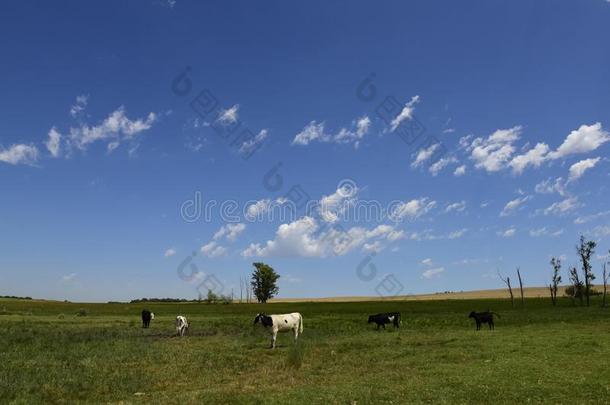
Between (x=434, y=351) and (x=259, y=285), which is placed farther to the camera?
(x=259, y=285)

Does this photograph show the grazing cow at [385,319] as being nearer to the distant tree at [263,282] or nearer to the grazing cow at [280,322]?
the grazing cow at [280,322]

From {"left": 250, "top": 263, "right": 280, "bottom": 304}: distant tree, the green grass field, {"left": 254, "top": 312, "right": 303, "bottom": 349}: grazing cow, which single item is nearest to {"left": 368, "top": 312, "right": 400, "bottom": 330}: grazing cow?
the green grass field

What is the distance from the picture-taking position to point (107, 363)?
886 inches

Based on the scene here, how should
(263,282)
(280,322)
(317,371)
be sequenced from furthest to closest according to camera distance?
(263,282)
(280,322)
(317,371)

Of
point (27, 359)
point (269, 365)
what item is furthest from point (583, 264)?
point (27, 359)

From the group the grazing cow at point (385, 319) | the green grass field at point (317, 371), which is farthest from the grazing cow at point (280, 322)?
the grazing cow at point (385, 319)

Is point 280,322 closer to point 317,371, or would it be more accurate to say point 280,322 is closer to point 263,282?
point 317,371

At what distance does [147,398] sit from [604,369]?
1639 centimetres

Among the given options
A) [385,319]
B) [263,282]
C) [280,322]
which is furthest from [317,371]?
[263,282]

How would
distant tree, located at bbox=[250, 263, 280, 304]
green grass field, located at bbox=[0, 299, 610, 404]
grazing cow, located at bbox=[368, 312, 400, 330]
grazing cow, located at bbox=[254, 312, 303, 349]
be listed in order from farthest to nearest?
distant tree, located at bbox=[250, 263, 280, 304] < grazing cow, located at bbox=[368, 312, 400, 330] < grazing cow, located at bbox=[254, 312, 303, 349] < green grass field, located at bbox=[0, 299, 610, 404]

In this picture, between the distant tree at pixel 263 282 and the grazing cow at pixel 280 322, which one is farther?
the distant tree at pixel 263 282

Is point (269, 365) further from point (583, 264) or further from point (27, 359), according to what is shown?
point (583, 264)

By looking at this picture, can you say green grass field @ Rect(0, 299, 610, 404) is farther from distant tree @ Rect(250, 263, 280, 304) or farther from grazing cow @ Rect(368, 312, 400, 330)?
distant tree @ Rect(250, 263, 280, 304)

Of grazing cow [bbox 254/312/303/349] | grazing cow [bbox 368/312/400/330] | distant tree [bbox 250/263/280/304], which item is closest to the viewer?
grazing cow [bbox 254/312/303/349]
